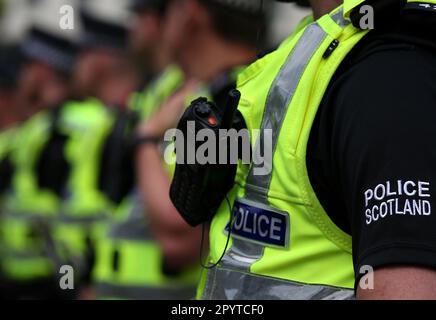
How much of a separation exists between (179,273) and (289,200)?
68.6 inches

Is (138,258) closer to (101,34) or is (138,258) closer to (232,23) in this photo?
(232,23)

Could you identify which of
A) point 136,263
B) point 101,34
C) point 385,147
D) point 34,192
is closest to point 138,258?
point 136,263

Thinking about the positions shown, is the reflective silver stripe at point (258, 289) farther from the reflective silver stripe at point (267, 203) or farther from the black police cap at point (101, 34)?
the black police cap at point (101, 34)

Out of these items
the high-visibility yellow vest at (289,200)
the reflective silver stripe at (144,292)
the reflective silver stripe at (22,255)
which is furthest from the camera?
the reflective silver stripe at (22,255)

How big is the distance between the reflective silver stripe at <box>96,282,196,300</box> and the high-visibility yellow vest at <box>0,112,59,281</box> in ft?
7.05

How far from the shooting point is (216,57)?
3.00 metres

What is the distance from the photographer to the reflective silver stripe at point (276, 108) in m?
1.36

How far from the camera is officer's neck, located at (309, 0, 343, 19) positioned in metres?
1.50

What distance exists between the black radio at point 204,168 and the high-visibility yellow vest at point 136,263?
1.52 metres

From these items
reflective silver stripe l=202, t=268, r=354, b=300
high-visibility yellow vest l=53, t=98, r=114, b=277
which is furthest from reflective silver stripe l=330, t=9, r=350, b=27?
high-visibility yellow vest l=53, t=98, r=114, b=277

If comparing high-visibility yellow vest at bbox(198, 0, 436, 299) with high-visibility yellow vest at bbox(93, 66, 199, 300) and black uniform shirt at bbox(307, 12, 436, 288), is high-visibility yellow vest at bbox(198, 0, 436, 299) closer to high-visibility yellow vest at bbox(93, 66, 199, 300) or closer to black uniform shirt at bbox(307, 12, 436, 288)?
black uniform shirt at bbox(307, 12, 436, 288)

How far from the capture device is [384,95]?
1.19 m

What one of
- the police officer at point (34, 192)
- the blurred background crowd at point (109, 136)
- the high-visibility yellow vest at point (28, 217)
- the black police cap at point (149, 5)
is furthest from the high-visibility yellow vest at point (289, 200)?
the high-visibility yellow vest at point (28, 217)
